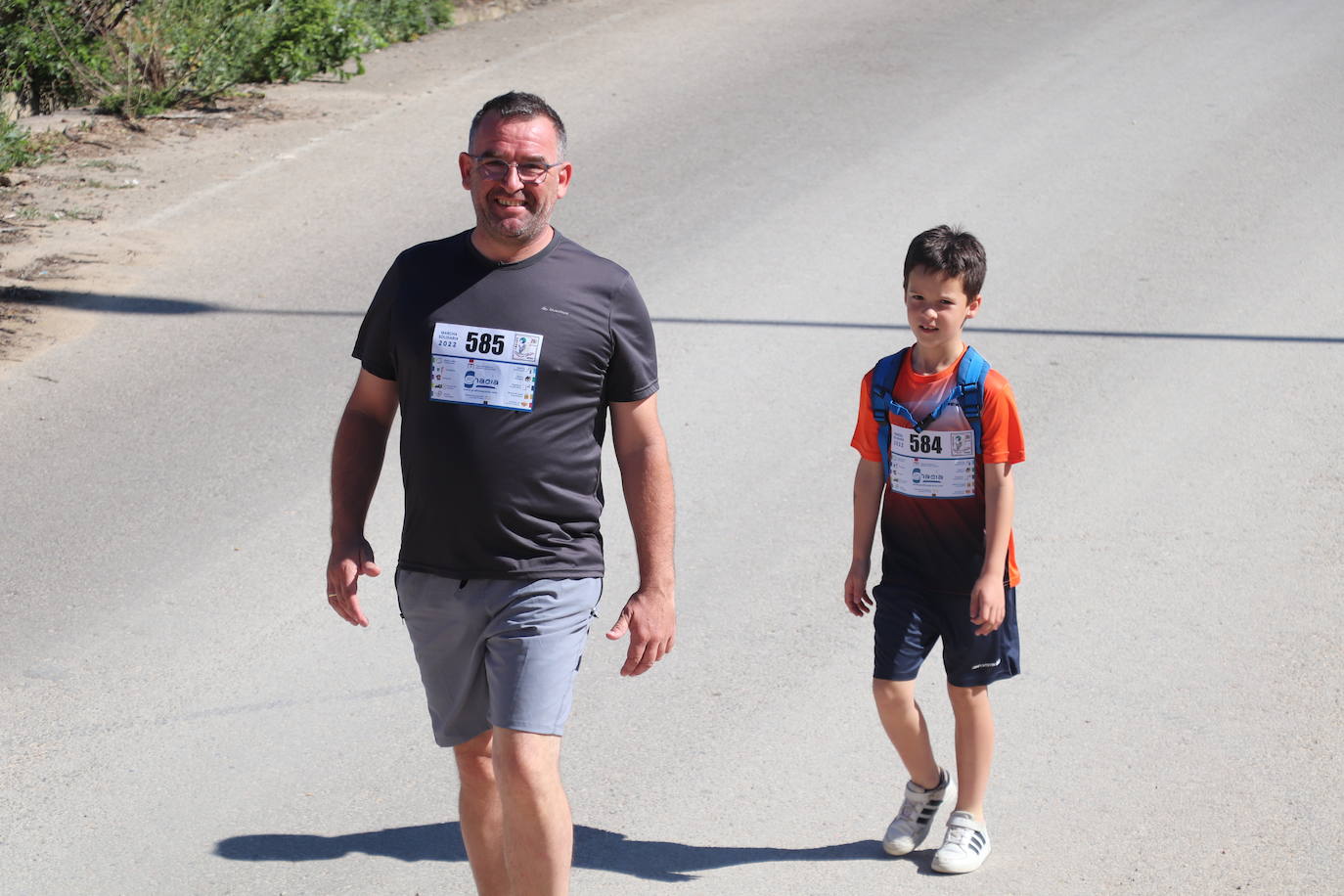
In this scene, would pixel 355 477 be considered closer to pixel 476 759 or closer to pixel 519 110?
pixel 476 759

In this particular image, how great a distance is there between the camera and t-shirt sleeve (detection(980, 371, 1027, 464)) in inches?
150

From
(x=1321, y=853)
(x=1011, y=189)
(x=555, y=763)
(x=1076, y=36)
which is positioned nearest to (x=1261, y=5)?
(x=1076, y=36)

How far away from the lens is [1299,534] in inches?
231

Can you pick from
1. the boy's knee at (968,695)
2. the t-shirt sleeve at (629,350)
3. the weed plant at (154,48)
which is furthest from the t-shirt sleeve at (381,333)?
the weed plant at (154,48)

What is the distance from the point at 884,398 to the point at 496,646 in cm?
123

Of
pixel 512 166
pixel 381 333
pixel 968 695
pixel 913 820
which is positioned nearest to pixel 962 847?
pixel 913 820

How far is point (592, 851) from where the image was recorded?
163 inches

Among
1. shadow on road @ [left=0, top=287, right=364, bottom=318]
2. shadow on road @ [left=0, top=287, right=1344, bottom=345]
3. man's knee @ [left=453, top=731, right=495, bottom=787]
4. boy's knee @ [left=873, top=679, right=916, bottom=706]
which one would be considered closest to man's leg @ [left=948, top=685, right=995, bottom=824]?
boy's knee @ [left=873, top=679, right=916, bottom=706]

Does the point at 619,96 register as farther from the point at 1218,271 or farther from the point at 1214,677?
the point at 1214,677

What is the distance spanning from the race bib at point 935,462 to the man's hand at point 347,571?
4.53 ft

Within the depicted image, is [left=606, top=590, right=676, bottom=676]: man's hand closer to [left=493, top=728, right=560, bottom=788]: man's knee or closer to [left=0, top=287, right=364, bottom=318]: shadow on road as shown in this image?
[left=493, top=728, right=560, bottom=788]: man's knee

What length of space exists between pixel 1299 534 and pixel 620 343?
11.7 feet

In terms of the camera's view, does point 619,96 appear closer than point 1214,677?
No

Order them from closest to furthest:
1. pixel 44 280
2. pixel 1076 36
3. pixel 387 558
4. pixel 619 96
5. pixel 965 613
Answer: pixel 965 613, pixel 387 558, pixel 44 280, pixel 619 96, pixel 1076 36
